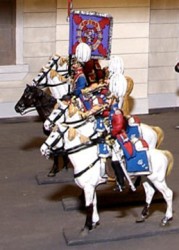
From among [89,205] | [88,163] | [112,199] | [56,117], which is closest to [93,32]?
[56,117]

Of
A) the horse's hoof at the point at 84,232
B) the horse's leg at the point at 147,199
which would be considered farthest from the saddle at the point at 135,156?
the horse's hoof at the point at 84,232

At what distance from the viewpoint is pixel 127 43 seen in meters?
7.88

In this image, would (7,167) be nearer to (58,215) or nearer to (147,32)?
(58,215)

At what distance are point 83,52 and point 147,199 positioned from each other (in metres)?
1.40

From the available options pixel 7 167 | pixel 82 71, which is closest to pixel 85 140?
pixel 82 71

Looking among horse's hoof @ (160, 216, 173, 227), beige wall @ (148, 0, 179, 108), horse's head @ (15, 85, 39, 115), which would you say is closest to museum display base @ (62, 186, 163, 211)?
horse's hoof @ (160, 216, 173, 227)

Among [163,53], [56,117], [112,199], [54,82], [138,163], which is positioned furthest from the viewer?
[163,53]

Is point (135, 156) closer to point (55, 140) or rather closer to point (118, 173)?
point (118, 173)

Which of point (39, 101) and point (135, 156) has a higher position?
point (39, 101)

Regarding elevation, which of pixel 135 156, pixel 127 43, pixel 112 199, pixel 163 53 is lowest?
pixel 112 199

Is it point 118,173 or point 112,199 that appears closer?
point 118,173

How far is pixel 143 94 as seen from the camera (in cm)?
814

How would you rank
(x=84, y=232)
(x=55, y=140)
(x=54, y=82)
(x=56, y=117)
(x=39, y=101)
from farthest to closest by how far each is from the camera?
(x=54, y=82) → (x=39, y=101) → (x=56, y=117) → (x=84, y=232) → (x=55, y=140)

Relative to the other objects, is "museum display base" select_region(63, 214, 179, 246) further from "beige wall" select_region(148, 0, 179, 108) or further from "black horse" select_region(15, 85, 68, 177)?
"beige wall" select_region(148, 0, 179, 108)
